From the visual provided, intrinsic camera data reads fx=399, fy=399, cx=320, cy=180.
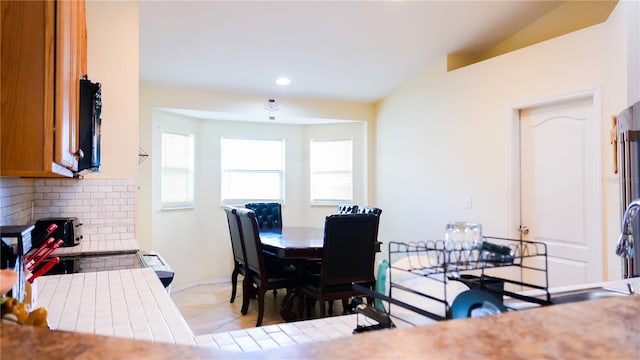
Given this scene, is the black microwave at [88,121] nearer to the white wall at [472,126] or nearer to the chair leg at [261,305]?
the chair leg at [261,305]

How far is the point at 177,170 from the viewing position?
4926mm

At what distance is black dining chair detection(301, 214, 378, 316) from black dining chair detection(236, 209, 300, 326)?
34 cm

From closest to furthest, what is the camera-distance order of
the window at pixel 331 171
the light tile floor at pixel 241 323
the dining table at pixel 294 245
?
1. the light tile floor at pixel 241 323
2. the dining table at pixel 294 245
3. the window at pixel 331 171

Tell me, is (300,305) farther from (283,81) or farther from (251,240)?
(283,81)

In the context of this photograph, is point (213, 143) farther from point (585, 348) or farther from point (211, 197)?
point (585, 348)

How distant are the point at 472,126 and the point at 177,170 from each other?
3.42 metres

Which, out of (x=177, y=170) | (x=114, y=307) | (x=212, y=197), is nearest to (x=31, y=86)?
(x=114, y=307)

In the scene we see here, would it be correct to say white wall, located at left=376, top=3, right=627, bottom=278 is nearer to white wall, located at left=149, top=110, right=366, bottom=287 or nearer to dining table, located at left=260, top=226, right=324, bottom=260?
white wall, located at left=149, top=110, right=366, bottom=287

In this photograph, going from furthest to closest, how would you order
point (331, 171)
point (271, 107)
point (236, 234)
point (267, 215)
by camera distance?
point (331, 171) → point (267, 215) → point (271, 107) → point (236, 234)

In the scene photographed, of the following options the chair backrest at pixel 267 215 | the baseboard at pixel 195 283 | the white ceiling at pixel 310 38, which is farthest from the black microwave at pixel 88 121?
the baseboard at pixel 195 283

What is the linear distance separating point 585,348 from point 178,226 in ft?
16.1

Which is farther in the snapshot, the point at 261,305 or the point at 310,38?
the point at 310,38

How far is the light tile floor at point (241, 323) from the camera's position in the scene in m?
0.95

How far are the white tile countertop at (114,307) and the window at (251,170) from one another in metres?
3.80
